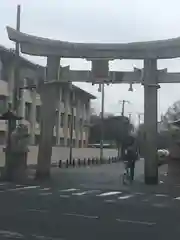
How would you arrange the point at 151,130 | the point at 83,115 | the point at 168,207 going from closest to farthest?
the point at 168,207
the point at 151,130
the point at 83,115

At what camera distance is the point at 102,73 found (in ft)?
81.5

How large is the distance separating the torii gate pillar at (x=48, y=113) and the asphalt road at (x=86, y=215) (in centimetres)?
768

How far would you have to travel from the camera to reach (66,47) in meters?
24.7

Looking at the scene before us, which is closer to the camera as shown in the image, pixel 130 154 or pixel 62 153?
pixel 130 154

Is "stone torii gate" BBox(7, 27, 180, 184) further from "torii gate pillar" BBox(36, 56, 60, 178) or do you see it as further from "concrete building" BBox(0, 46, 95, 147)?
"concrete building" BBox(0, 46, 95, 147)

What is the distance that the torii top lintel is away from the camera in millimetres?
23781

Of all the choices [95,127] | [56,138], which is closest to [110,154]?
[56,138]

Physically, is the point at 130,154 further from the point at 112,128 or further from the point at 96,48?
the point at 112,128

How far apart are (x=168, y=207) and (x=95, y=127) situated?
9024 centimetres

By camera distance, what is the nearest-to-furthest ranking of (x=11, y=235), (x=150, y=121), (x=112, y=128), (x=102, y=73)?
(x=11, y=235) < (x=150, y=121) < (x=102, y=73) < (x=112, y=128)

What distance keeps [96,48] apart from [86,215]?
13974 millimetres

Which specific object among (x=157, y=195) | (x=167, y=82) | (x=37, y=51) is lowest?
(x=157, y=195)

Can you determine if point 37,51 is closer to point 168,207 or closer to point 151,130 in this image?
point 151,130

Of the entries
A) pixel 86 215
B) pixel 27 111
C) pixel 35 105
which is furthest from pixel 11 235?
pixel 35 105
